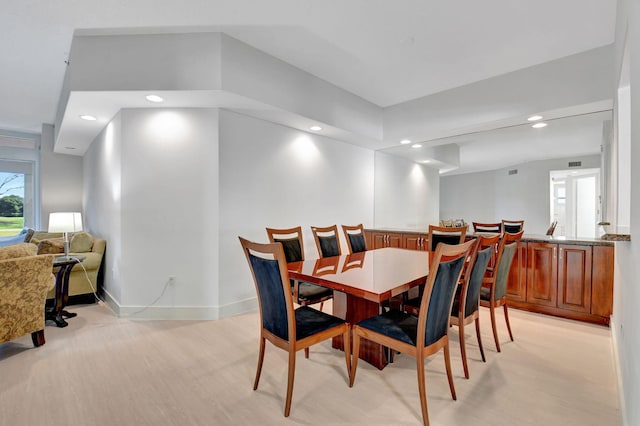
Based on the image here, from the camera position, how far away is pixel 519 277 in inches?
135

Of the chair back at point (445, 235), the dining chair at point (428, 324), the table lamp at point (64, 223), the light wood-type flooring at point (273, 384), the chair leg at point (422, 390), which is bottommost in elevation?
the light wood-type flooring at point (273, 384)

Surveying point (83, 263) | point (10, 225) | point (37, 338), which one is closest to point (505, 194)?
point (37, 338)

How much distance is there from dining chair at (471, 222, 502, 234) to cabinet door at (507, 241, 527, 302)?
0.38m

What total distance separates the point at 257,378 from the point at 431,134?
377cm

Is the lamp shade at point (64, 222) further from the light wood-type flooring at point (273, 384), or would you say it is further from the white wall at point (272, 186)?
the white wall at point (272, 186)

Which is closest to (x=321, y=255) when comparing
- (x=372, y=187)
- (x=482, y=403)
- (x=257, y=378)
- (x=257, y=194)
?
(x=257, y=194)

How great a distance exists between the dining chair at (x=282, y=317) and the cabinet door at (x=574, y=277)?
8.69 feet

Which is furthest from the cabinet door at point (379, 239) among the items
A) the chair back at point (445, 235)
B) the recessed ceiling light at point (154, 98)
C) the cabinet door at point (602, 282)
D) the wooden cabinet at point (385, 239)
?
the recessed ceiling light at point (154, 98)

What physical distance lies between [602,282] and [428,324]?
2.55 meters

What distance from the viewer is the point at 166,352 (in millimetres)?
2463

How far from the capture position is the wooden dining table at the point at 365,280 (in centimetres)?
179

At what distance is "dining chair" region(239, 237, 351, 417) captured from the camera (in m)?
1.68

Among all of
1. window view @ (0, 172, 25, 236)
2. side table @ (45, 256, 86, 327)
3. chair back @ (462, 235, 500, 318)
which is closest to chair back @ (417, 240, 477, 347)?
chair back @ (462, 235, 500, 318)

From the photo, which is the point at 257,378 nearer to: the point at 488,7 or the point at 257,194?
the point at 257,194
